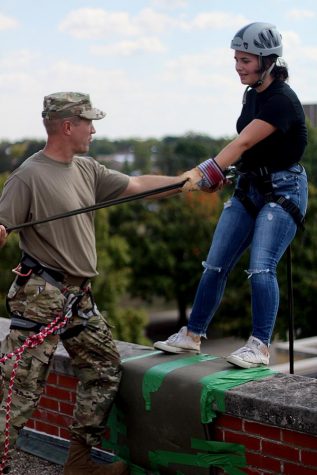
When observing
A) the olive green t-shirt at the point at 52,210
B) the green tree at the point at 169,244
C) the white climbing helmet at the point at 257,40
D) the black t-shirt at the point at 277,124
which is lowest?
the green tree at the point at 169,244

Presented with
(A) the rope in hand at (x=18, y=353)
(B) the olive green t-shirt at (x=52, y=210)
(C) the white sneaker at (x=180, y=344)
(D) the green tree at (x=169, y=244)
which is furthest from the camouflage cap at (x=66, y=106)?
(D) the green tree at (x=169, y=244)

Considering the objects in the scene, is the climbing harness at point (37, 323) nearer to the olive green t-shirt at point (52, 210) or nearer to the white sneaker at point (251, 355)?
the olive green t-shirt at point (52, 210)

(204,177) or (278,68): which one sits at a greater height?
(278,68)

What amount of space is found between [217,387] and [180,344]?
0.73 metres

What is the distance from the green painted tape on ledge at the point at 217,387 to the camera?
4.25m

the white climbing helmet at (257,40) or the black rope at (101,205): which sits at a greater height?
the white climbing helmet at (257,40)

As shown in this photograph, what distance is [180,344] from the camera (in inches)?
195

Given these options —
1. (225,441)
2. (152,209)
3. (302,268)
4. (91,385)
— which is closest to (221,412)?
(225,441)

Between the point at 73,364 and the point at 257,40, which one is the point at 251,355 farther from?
the point at 257,40

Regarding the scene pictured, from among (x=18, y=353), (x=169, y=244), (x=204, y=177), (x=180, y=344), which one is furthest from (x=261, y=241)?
(x=169, y=244)

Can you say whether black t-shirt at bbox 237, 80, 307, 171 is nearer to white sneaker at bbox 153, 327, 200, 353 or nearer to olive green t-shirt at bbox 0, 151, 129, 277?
olive green t-shirt at bbox 0, 151, 129, 277

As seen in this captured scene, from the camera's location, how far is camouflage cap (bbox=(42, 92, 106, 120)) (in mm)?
4547

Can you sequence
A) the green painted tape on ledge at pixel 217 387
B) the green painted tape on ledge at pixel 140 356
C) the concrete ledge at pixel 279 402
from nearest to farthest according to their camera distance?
the concrete ledge at pixel 279 402 < the green painted tape on ledge at pixel 217 387 < the green painted tape on ledge at pixel 140 356

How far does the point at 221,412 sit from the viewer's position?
14.0 ft
